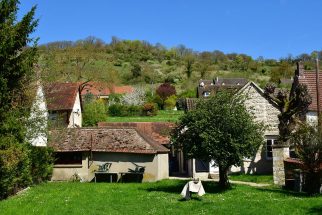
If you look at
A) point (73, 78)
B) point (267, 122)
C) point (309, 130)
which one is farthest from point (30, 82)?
point (73, 78)

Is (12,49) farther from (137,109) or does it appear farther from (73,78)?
(137,109)

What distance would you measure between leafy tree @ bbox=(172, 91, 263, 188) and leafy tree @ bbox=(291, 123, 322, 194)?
225cm

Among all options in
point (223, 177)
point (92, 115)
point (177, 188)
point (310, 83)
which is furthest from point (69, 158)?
point (92, 115)

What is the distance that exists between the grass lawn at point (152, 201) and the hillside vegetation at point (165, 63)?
→ 131ft

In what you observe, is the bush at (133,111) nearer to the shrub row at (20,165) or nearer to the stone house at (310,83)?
the stone house at (310,83)

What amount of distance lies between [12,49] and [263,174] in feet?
63.6

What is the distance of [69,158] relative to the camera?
32500mm

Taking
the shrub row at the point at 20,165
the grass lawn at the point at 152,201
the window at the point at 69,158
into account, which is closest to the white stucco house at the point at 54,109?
the shrub row at the point at 20,165

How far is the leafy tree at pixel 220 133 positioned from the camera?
24047 mm

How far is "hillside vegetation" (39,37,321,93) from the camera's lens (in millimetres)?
81688

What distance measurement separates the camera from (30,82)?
27.8 m

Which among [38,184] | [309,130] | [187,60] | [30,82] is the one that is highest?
[187,60]

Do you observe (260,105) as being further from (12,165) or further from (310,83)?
(12,165)

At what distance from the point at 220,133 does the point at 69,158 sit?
12675mm
